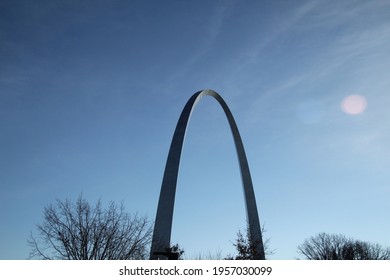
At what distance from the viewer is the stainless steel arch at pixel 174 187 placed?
2202 cm

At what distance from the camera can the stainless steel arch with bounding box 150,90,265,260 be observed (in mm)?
22016

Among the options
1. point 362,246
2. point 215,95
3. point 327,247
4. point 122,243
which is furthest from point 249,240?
point 362,246

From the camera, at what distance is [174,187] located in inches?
952

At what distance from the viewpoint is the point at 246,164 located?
32.5m

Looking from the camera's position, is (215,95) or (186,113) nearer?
(186,113)

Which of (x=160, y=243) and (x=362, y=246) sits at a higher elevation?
(x=362, y=246)

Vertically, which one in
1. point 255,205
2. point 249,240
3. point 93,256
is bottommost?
point 93,256

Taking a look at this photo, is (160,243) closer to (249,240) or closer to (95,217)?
(95,217)
